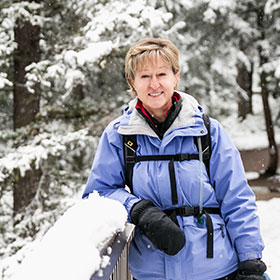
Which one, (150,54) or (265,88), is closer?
(150,54)

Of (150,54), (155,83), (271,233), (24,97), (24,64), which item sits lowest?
(271,233)

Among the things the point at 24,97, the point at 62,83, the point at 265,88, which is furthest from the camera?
the point at 265,88

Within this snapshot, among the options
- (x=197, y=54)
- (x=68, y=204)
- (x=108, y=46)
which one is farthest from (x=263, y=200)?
(x=108, y=46)

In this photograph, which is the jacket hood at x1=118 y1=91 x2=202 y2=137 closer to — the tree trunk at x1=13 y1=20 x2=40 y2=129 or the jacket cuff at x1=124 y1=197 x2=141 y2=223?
the jacket cuff at x1=124 y1=197 x2=141 y2=223

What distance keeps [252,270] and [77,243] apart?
106 centimetres

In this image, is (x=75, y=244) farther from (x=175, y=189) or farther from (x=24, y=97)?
(x=24, y=97)

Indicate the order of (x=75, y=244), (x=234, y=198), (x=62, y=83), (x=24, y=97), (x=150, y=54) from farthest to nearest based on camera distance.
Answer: (x=24, y=97) < (x=62, y=83) < (x=150, y=54) < (x=234, y=198) < (x=75, y=244)

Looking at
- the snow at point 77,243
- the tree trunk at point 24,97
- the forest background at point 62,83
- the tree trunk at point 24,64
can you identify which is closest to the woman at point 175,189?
Answer: the snow at point 77,243

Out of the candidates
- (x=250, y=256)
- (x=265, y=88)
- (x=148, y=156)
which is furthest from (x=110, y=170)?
(x=265, y=88)

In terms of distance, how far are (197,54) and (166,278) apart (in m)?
9.49

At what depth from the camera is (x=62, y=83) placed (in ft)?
27.8

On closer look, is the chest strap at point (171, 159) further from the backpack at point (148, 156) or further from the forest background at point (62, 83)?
the forest background at point (62, 83)

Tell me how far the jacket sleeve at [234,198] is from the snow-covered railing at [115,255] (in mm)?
594

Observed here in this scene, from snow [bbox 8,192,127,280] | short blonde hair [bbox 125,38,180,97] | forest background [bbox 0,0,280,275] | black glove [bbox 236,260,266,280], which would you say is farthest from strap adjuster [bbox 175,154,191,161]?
forest background [bbox 0,0,280,275]
